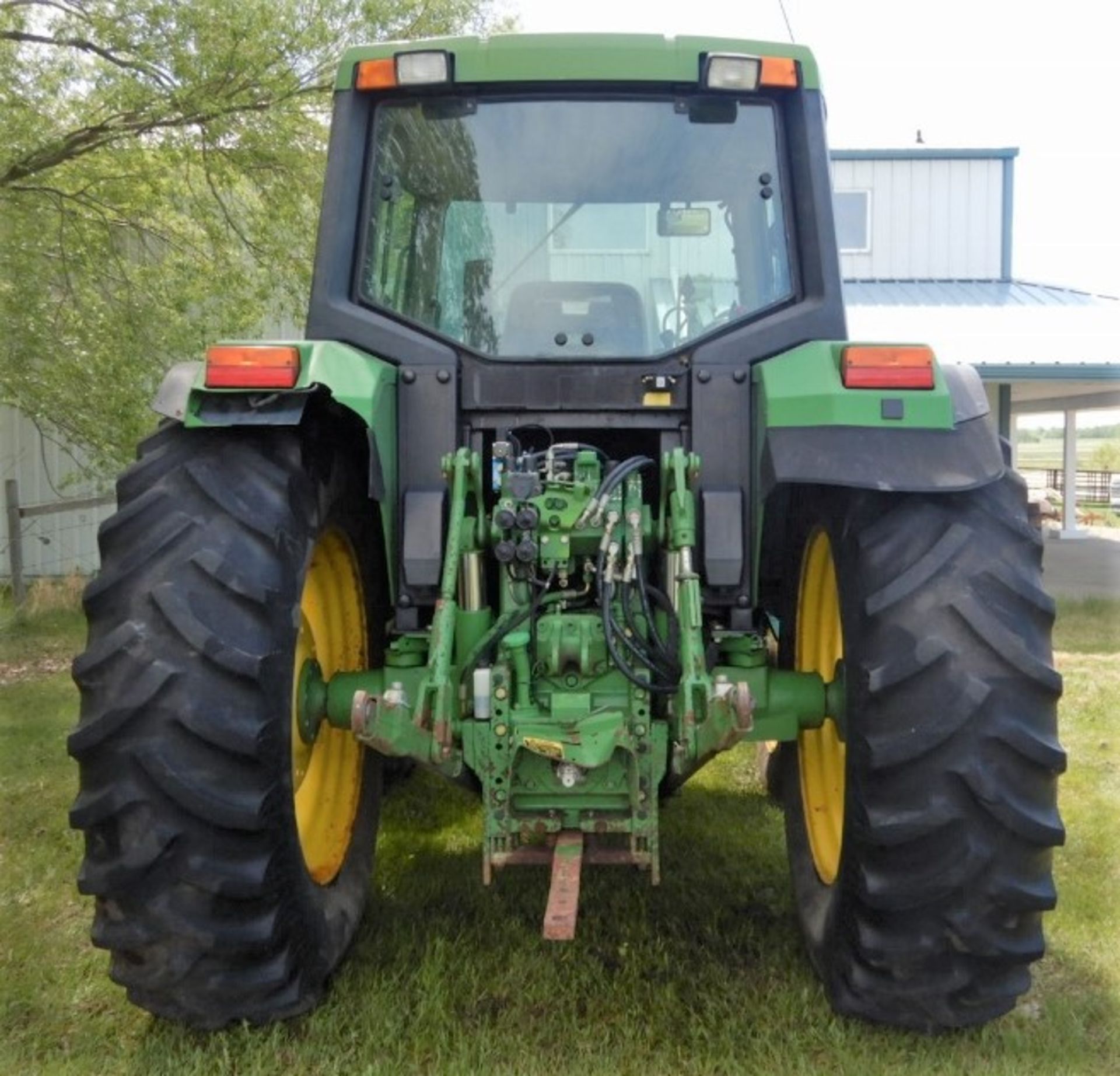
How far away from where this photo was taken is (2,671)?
7844 mm

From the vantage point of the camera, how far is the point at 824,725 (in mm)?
3318

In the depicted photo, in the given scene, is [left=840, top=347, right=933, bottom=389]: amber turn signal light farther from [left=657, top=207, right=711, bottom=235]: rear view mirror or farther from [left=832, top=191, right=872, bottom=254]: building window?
[left=832, top=191, right=872, bottom=254]: building window

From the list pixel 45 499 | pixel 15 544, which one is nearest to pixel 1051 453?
pixel 45 499

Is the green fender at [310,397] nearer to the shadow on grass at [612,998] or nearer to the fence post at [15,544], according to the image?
the shadow on grass at [612,998]

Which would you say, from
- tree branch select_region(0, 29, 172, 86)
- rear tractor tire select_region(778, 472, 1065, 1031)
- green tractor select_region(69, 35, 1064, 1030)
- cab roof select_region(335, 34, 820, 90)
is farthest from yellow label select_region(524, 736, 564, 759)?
tree branch select_region(0, 29, 172, 86)

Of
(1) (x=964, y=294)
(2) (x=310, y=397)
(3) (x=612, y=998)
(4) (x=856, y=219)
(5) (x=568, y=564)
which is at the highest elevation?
(4) (x=856, y=219)

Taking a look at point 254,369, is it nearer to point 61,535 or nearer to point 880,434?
point 880,434

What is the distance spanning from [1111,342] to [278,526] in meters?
12.2

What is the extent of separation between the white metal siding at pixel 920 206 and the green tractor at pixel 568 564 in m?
12.7

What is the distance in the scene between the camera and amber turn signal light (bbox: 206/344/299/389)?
285 centimetres

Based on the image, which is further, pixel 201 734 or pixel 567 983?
pixel 567 983

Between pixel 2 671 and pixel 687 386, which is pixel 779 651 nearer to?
pixel 687 386

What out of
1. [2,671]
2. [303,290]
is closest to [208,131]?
[303,290]

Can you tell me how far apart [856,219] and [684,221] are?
12.9 metres
